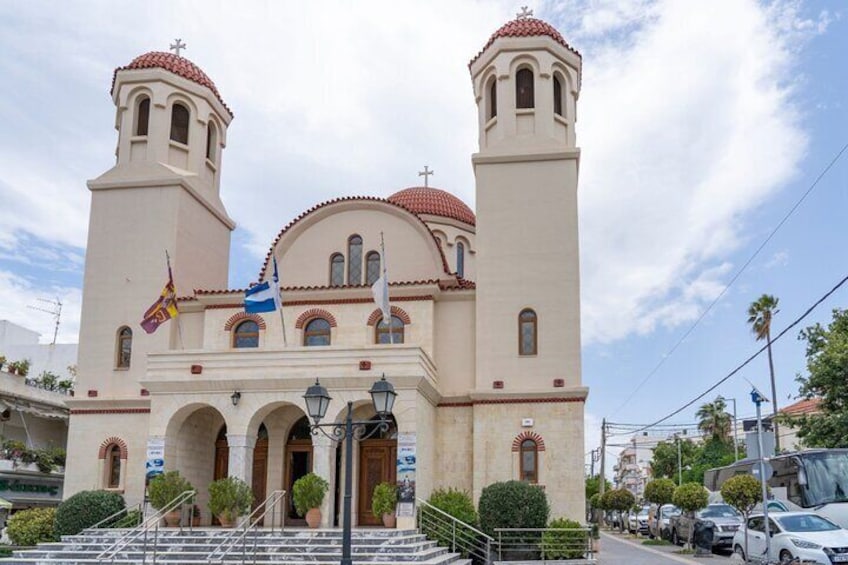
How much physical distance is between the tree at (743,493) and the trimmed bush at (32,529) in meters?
18.0

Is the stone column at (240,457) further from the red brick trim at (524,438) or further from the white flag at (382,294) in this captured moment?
the red brick trim at (524,438)

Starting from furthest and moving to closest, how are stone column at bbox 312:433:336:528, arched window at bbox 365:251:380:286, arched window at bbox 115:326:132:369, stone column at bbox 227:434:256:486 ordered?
arched window at bbox 365:251:380:286 → arched window at bbox 115:326:132:369 → stone column at bbox 227:434:256:486 → stone column at bbox 312:433:336:528

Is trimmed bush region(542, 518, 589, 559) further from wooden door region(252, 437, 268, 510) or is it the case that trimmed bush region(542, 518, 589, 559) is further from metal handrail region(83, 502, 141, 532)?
metal handrail region(83, 502, 141, 532)

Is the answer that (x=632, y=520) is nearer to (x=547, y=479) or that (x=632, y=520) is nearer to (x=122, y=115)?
(x=547, y=479)

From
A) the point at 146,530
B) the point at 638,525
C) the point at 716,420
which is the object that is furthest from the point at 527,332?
the point at 716,420

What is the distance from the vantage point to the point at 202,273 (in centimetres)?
2969

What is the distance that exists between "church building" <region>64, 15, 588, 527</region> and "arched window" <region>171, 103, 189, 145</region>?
0.07 meters

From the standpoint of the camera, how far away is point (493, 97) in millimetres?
28578

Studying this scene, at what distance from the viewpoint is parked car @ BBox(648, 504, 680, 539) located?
36.0m

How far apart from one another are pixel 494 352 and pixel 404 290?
328cm

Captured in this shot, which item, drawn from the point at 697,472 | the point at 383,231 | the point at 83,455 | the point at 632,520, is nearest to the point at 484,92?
the point at 383,231

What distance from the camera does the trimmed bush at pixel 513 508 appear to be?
22.5m

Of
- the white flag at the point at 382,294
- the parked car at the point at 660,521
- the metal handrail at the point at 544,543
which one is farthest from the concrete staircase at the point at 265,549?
the parked car at the point at 660,521

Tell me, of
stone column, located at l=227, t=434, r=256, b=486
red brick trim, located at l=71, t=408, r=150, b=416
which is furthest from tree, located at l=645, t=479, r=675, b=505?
red brick trim, located at l=71, t=408, r=150, b=416
